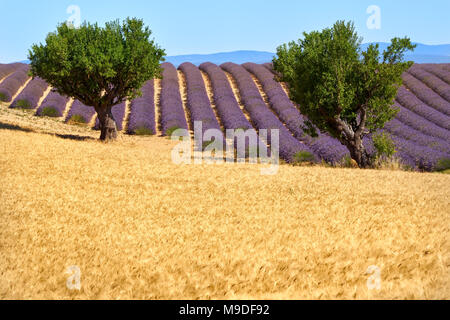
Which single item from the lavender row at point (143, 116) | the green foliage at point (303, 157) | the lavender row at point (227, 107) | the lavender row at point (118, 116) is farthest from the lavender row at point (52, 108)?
the green foliage at point (303, 157)

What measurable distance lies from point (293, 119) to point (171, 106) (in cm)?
873

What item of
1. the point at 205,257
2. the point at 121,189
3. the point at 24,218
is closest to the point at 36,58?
the point at 121,189

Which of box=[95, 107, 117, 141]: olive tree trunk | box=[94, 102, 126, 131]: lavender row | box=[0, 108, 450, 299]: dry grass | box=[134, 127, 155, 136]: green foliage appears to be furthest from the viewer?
box=[94, 102, 126, 131]: lavender row

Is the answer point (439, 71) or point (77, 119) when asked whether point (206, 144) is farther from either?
point (439, 71)

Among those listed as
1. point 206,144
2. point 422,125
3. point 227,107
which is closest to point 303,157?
point 206,144

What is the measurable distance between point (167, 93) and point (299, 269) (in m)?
30.2

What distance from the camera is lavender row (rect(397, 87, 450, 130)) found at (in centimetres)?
2516

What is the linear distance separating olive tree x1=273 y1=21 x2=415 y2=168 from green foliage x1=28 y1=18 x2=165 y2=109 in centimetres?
631

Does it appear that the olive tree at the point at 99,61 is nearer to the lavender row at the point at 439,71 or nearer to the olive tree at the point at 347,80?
the olive tree at the point at 347,80

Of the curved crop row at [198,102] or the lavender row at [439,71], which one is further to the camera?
the lavender row at [439,71]

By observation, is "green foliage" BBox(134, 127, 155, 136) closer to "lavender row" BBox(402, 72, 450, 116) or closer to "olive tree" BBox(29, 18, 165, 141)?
"olive tree" BBox(29, 18, 165, 141)

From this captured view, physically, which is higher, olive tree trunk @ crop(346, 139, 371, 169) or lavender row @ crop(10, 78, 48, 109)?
lavender row @ crop(10, 78, 48, 109)

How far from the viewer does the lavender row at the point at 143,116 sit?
961 inches

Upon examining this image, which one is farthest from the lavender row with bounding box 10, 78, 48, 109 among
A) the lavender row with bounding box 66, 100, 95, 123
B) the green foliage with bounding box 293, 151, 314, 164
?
the green foliage with bounding box 293, 151, 314, 164
